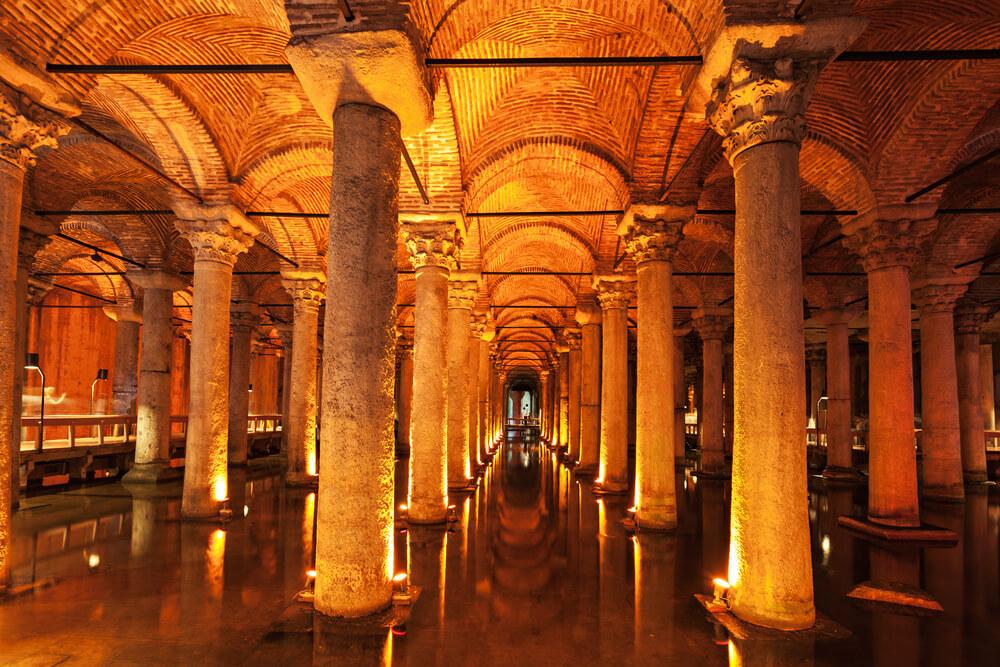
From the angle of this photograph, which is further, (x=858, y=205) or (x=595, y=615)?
(x=858, y=205)

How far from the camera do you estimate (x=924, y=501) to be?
1243 centimetres

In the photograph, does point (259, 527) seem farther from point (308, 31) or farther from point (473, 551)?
point (308, 31)

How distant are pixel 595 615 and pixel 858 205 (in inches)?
298

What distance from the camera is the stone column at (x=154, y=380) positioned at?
41.7 ft

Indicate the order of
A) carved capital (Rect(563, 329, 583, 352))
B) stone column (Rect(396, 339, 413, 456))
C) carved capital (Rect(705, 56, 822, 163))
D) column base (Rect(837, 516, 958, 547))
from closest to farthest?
carved capital (Rect(705, 56, 822, 163)) < column base (Rect(837, 516, 958, 547)) < carved capital (Rect(563, 329, 583, 352)) < stone column (Rect(396, 339, 413, 456))

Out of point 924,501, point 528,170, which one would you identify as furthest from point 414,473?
point 924,501

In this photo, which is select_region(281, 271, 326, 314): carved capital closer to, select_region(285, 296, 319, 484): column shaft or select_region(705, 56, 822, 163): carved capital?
select_region(285, 296, 319, 484): column shaft

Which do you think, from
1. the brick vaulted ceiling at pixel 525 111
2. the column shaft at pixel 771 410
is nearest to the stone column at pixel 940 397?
the brick vaulted ceiling at pixel 525 111

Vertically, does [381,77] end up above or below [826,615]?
above

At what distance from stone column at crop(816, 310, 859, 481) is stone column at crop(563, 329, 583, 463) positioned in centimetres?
737

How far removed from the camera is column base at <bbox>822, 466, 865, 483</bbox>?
1475cm

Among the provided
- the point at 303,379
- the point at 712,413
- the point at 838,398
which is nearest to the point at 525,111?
the point at 303,379

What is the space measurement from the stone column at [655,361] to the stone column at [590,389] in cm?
710

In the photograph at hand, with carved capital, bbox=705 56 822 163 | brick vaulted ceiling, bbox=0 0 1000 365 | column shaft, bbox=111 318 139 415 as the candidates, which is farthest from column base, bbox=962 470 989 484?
column shaft, bbox=111 318 139 415
